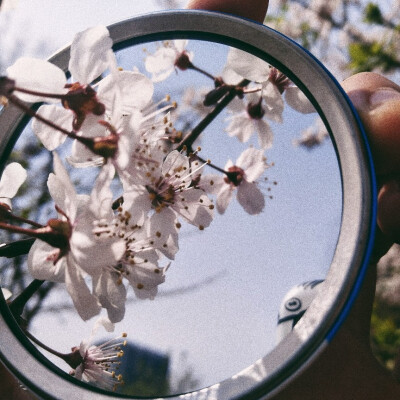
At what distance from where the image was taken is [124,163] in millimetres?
350

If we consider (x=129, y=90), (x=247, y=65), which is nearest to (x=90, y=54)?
(x=129, y=90)

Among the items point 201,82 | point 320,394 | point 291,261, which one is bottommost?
point 320,394

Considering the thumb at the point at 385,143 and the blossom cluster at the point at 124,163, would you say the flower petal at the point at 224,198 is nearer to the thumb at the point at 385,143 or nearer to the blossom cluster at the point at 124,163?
the blossom cluster at the point at 124,163

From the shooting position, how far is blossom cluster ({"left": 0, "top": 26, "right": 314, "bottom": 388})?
36 centimetres

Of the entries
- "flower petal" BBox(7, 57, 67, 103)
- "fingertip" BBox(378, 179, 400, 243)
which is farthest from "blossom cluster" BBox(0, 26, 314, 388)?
"fingertip" BBox(378, 179, 400, 243)

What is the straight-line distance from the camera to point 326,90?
405 millimetres

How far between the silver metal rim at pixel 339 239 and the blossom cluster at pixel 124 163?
1.2 inches

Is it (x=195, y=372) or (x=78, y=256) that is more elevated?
(x=78, y=256)

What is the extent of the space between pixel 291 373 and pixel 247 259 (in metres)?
0.15

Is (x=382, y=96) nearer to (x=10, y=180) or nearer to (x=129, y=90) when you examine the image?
(x=129, y=90)

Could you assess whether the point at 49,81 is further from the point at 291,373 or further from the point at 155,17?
the point at 291,373

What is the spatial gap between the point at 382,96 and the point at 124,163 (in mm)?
301

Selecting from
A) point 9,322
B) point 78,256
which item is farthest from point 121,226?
point 9,322

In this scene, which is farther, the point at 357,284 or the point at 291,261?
the point at 291,261
